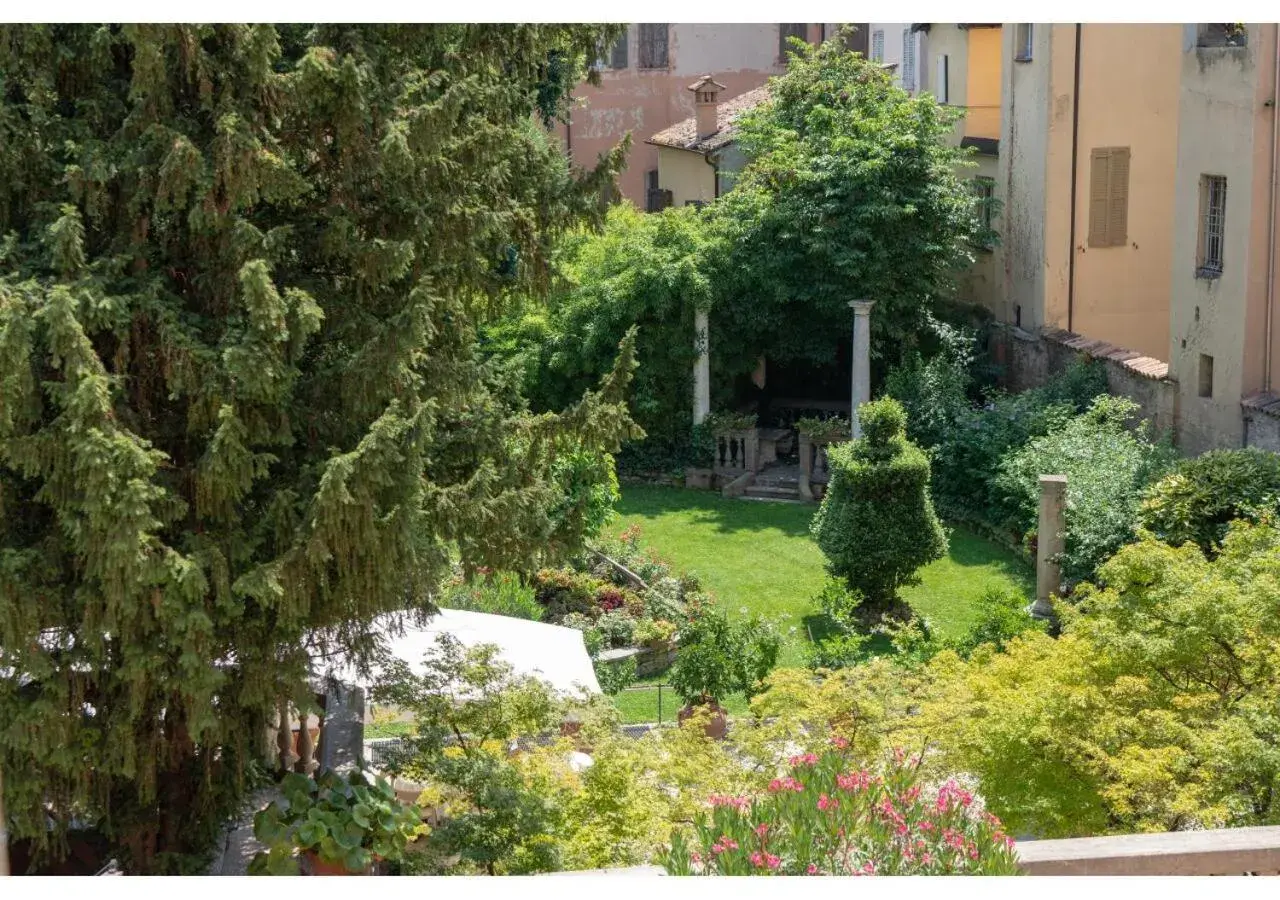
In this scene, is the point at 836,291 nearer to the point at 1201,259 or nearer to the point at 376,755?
the point at 1201,259

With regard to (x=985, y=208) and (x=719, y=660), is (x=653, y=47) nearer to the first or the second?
(x=985, y=208)

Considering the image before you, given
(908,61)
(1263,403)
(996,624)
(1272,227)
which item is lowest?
(996,624)

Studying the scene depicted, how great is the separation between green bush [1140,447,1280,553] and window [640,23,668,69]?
25346mm

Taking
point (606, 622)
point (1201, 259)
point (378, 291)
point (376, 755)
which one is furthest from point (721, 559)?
point (378, 291)

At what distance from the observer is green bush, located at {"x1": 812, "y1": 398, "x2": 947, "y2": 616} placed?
19062 millimetres

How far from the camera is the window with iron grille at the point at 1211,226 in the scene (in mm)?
21844

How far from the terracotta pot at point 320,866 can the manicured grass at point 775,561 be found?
8.47 meters

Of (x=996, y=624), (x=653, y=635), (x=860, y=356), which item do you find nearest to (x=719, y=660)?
(x=653, y=635)

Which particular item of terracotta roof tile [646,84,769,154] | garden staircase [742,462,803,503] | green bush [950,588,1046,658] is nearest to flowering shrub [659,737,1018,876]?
green bush [950,588,1046,658]

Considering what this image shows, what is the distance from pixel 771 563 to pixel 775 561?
4.5 inches

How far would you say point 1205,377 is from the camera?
22203mm

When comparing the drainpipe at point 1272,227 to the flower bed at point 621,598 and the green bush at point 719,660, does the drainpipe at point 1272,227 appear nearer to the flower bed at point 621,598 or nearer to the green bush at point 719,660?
the flower bed at point 621,598

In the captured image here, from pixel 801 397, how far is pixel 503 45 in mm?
18042

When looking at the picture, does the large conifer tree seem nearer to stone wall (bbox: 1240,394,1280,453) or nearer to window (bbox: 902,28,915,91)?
stone wall (bbox: 1240,394,1280,453)
